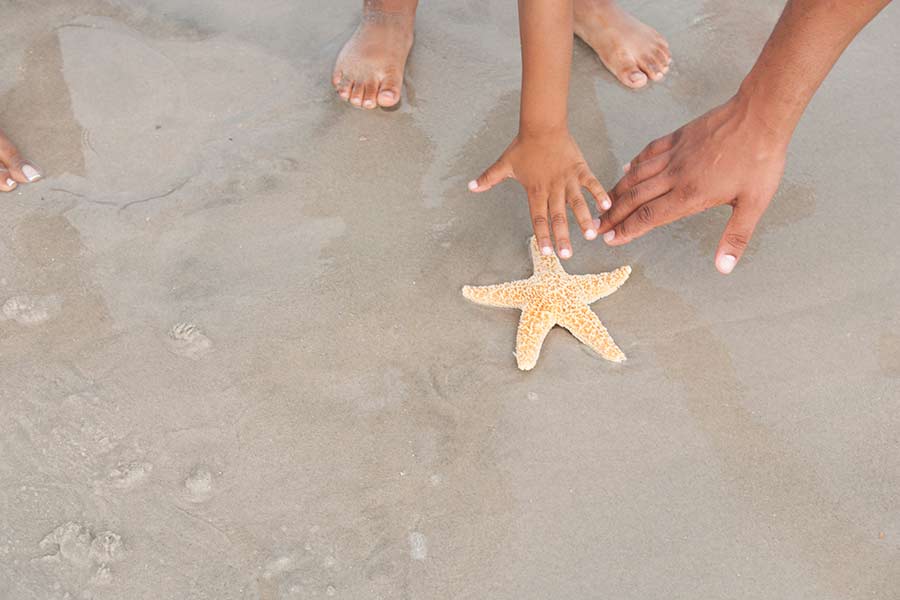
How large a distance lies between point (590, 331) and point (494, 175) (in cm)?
61

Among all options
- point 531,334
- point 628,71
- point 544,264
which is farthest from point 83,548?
point 628,71

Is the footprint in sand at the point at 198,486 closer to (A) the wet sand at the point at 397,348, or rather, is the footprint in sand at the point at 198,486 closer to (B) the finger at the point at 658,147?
(A) the wet sand at the point at 397,348

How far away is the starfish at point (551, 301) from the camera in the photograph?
2828 millimetres

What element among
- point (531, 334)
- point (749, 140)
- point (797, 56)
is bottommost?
point (531, 334)

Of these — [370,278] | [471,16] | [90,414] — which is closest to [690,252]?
[370,278]

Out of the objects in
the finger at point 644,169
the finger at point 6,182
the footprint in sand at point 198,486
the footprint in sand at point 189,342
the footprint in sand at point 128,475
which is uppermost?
the finger at point 644,169

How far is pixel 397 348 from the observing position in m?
2.88

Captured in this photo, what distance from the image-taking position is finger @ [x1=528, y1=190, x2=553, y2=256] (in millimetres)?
2791

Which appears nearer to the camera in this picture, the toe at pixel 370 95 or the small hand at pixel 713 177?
the small hand at pixel 713 177

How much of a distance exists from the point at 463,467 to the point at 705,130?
128cm

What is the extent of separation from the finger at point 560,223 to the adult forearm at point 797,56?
63 cm

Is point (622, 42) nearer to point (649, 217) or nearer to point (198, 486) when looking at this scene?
point (649, 217)

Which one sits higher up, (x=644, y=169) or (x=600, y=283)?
(x=644, y=169)

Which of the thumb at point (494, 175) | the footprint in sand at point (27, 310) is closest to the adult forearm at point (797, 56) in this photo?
the thumb at point (494, 175)
